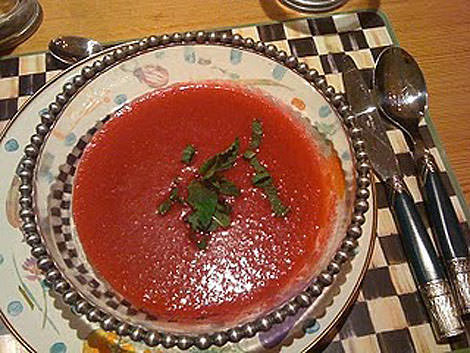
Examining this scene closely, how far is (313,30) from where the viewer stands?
1.46 meters

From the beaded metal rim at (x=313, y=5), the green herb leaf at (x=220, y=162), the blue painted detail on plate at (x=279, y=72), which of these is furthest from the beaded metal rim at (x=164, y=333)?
the beaded metal rim at (x=313, y=5)

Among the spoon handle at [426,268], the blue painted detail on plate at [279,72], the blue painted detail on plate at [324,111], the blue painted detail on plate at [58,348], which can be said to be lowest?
the blue painted detail on plate at [58,348]

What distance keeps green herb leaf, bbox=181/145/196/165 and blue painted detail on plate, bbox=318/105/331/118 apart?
27cm

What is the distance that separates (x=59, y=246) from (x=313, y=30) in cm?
83

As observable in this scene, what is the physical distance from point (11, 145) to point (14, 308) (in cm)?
35

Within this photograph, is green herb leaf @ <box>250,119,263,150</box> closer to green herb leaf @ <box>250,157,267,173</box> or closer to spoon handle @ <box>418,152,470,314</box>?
green herb leaf @ <box>250,157,267,173</box>

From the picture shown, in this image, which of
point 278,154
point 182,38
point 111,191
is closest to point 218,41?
point 182,38

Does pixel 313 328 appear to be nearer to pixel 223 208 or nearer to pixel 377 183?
pixel 223 208

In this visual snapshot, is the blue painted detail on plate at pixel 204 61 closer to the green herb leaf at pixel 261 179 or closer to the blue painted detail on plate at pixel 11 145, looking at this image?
the green herb leaf at pixel 261 179

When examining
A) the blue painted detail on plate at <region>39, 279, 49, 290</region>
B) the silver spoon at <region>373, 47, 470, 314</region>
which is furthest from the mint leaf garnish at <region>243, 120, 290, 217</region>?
the blue painted detail on plate at <region>39, 279, 49, 290</region>

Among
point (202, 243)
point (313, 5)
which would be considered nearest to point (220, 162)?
point (202, 243)

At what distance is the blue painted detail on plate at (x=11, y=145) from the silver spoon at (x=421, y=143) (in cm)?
79

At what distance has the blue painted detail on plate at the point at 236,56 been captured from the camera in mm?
1229

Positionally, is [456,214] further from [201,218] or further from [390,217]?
[201,218]
